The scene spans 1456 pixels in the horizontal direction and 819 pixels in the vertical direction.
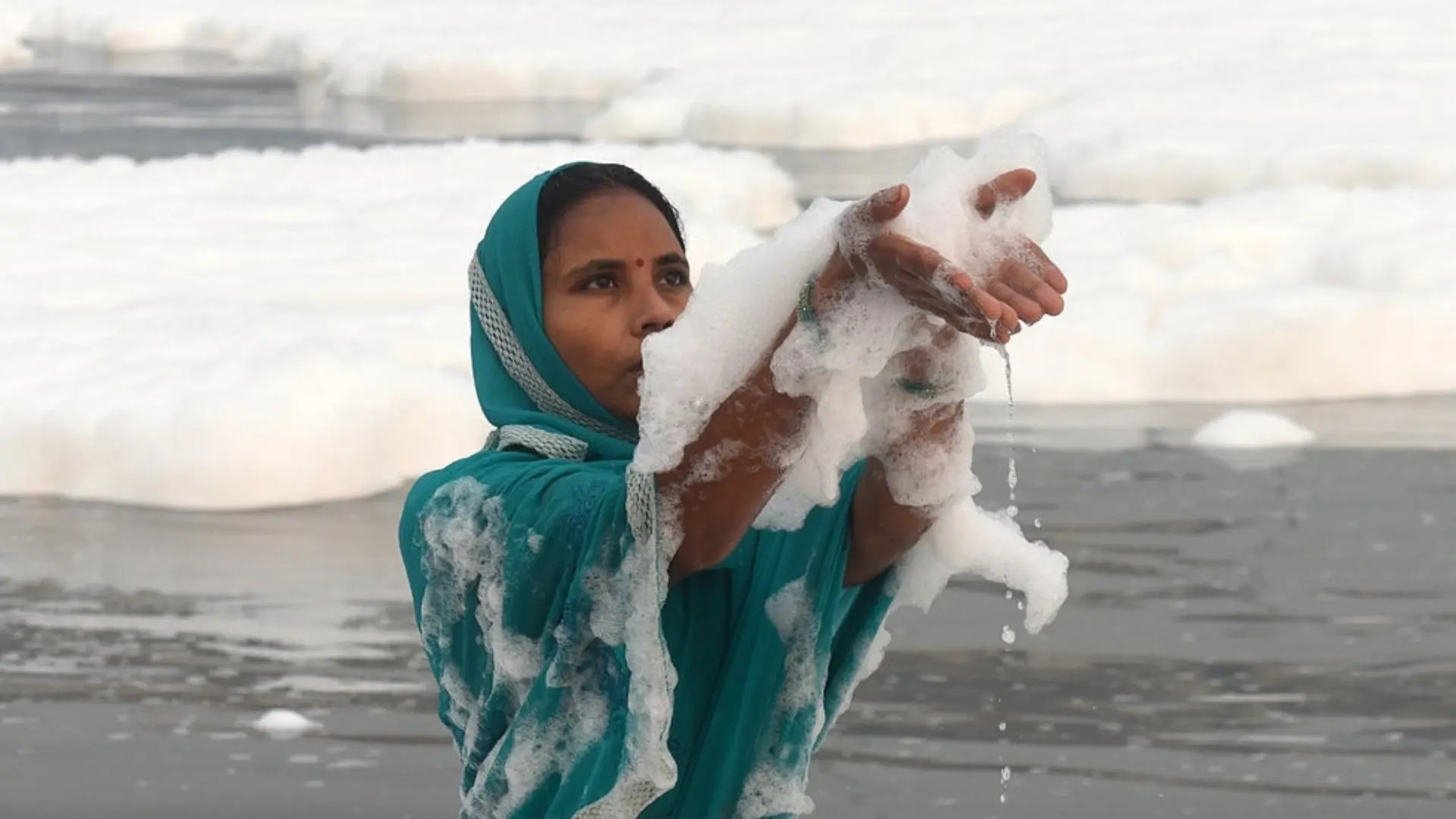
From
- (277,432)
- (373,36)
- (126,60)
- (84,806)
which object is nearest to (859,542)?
(84,806)

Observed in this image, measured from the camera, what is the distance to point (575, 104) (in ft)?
69.4

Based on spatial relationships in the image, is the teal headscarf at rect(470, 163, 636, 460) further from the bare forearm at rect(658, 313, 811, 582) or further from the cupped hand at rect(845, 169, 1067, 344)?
the cupped hand at rect(845, 169, 1067, 344)

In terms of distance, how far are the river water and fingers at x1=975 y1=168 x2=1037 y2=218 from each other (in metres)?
2.78

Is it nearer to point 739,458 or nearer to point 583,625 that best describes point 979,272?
point 739,458

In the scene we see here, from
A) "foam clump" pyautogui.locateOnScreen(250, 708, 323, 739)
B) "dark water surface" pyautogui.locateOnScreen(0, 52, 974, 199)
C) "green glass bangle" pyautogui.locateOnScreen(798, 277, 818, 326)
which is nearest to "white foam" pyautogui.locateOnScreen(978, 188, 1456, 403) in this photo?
"foam clump" pyautogui.locateOnScreen(250, 708, 323, 739)

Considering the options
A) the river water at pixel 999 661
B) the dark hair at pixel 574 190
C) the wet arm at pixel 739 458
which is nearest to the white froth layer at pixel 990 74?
the river water at pixel 999 661

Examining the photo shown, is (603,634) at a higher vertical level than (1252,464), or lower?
lower

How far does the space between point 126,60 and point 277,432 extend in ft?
74.4

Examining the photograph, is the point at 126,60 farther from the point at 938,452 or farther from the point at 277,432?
the point at 938,452

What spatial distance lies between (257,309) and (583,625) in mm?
7321

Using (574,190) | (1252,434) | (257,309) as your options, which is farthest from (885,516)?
(257,309)

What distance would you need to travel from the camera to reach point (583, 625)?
1.69m

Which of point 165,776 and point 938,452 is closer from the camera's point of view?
point 938,452

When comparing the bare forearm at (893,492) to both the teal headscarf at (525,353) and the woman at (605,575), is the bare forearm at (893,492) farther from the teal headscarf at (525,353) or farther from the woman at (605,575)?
the teal headscarf at (525,353)
